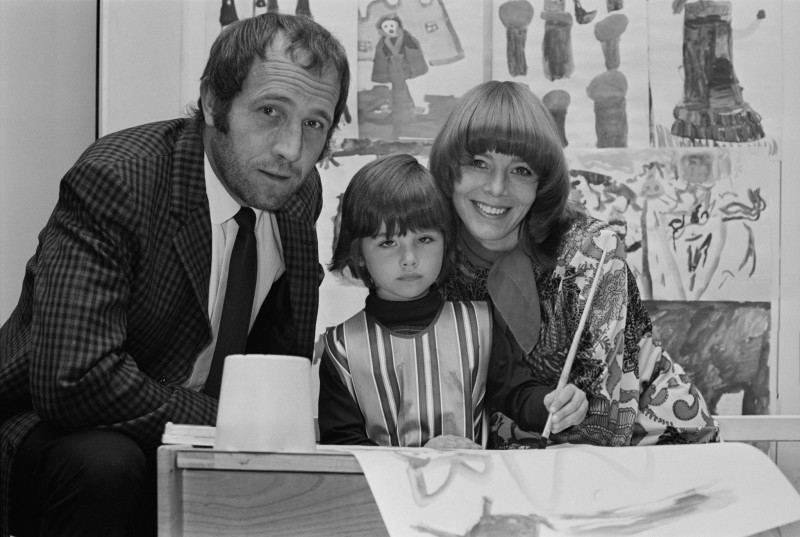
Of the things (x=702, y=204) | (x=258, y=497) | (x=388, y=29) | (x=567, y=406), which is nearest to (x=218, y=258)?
(x=567, y=406)

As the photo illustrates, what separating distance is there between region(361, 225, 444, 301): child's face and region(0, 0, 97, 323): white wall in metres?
0.92

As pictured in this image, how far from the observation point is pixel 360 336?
1.52 metres

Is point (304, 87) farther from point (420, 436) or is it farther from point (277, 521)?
point (277, 521)

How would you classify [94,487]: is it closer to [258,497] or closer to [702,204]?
[258,497]

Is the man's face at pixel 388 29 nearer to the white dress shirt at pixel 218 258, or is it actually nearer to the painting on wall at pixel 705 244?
the painting on wall at pixel 705 244

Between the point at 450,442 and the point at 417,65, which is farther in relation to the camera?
the point at 417,65

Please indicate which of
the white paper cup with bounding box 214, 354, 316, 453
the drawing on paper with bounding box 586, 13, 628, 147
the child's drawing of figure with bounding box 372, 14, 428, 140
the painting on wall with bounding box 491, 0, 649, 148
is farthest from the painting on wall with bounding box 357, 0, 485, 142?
the white paper cup with bounding box 214, 354, 316, 453

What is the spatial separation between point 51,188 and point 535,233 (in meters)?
1.17

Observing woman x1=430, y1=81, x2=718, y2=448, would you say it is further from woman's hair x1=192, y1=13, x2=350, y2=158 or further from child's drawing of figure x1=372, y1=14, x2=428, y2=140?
child's drawing of figure x1=372, y1=14, x2=428, y2=140

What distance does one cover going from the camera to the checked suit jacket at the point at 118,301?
1321mm

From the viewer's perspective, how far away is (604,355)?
1.56m

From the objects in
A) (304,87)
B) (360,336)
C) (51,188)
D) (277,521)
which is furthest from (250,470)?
(51,188)

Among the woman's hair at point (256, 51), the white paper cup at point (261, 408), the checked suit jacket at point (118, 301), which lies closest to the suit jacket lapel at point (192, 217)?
the checked suit jacket at point (118, 301)

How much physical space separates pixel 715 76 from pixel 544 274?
954mm
